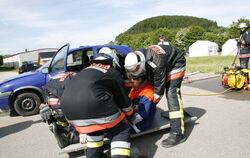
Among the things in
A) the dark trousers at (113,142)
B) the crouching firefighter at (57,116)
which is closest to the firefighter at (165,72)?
the dark trousers at (113,142)

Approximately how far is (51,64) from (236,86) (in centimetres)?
523

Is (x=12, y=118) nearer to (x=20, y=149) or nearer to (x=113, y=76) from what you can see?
(x=20, y=149)

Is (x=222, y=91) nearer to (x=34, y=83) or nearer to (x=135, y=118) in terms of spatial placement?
(x=135, y=118)

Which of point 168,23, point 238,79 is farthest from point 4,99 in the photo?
point 168,23

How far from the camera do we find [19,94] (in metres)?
7.67

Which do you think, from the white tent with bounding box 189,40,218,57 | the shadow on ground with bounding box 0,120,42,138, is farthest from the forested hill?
the shadow on ground with bounding box 0,120,42,138

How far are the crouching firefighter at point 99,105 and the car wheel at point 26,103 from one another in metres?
4.45

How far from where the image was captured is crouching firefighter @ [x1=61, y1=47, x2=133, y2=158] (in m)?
3.45

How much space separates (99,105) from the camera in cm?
347

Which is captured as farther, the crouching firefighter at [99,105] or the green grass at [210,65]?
the green grass at [210,65]

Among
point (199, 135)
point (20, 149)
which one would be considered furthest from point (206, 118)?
point (20, 149)

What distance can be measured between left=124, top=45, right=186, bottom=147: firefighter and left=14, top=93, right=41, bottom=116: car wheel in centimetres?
420

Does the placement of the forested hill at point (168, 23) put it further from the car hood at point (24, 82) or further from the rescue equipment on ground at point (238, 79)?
the car hood at point (24, 82)

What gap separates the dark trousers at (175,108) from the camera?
467cm
